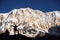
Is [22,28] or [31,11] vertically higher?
[31,11]

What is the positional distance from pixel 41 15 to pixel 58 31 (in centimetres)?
1651

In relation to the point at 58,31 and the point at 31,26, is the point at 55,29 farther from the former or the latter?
the point at 31,26

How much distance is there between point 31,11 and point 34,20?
7.36 meters

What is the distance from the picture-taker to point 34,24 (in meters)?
174

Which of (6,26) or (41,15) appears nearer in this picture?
(6,26)

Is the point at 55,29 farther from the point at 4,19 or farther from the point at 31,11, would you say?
the point at 4,19

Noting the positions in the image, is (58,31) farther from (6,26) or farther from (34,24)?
(6,26)

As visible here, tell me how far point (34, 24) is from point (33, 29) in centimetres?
521

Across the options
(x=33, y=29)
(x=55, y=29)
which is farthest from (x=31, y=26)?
(x=55, y=29)

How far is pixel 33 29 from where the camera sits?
16975 centimetres

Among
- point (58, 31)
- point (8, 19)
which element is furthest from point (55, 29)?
point (8, 19)

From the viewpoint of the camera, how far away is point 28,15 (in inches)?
6836

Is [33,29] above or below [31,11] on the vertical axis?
below

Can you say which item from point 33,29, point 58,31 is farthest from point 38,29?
point 58,31
